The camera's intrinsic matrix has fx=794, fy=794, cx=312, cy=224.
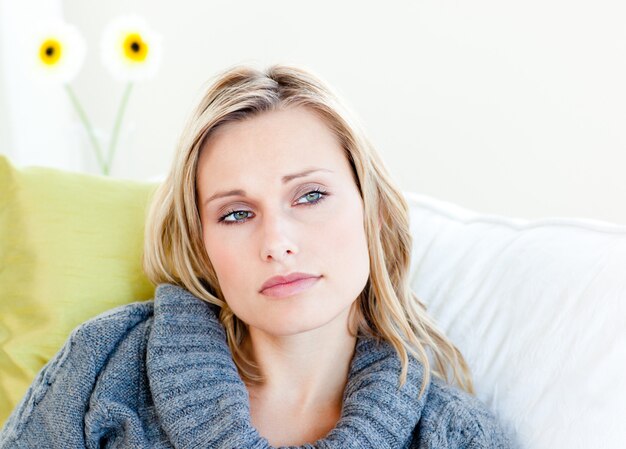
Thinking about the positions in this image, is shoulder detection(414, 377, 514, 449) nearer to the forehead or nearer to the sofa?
the sofa

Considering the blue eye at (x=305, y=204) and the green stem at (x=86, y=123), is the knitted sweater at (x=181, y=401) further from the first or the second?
the green stem at (x=86, y=123)

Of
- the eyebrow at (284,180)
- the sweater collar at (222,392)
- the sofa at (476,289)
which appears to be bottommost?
the sweater collar at (222,392)

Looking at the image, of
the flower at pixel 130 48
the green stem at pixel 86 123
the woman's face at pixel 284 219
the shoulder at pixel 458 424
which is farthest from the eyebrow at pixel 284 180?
the green stem at pixel 86 123

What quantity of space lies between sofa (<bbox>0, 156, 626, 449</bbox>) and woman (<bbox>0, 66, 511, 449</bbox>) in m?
0.06

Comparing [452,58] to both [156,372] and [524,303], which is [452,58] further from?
[156,372]

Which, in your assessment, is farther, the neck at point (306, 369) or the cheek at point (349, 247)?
the neck at point (306, 369)

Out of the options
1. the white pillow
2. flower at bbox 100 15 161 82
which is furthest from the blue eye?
flower at bbox 100 15 161 82

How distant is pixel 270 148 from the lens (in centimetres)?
119

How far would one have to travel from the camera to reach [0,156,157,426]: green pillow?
1384 millimetres

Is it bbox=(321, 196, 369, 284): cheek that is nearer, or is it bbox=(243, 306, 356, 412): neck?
bbox=(321, 196, 369, 284): cheek

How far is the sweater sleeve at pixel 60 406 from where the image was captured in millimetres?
1186

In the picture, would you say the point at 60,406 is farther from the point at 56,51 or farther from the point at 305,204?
the point at 56,51

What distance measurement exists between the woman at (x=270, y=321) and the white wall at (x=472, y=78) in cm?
22

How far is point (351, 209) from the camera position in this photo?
1219 mm
